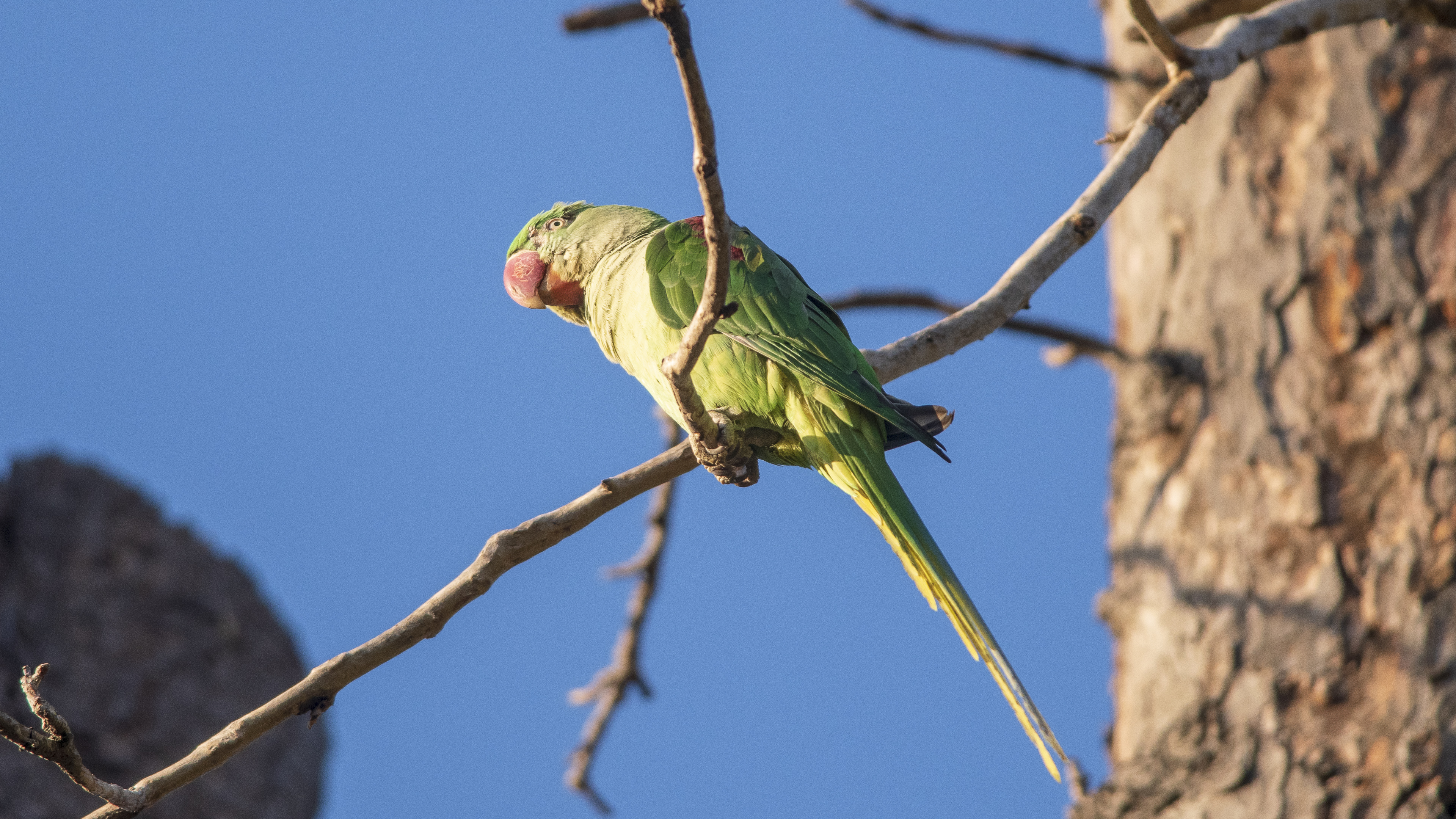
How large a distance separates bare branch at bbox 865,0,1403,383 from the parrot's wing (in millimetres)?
120

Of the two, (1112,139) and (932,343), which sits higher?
(1112,139)

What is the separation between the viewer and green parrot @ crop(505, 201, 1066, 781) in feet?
8.77

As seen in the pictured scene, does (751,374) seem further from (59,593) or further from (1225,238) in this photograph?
(59,593)

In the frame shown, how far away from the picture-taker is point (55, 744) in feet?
6.11

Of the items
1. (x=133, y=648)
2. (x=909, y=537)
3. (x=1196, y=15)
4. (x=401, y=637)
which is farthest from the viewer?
(x=133, y=648)

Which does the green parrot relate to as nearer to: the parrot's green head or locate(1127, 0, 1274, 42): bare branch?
the parrot's green head

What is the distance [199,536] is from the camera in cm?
565

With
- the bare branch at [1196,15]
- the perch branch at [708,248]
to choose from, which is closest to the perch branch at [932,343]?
the perch branch at [708,248]

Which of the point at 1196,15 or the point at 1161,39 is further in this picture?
the point at 1196,15

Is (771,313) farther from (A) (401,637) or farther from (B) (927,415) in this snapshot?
(A) (401,637)

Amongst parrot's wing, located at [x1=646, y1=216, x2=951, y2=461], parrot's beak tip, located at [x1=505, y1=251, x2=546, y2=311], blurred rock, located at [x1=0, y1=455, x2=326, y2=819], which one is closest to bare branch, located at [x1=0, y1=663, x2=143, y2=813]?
parrot's wing, located at [x1=646, y1=216, x2=951, y2=461]

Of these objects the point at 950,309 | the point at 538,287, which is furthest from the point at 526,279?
the point at 950,309

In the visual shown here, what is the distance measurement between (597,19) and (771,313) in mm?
1124

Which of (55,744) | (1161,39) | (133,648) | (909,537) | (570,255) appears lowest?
(55,744)
